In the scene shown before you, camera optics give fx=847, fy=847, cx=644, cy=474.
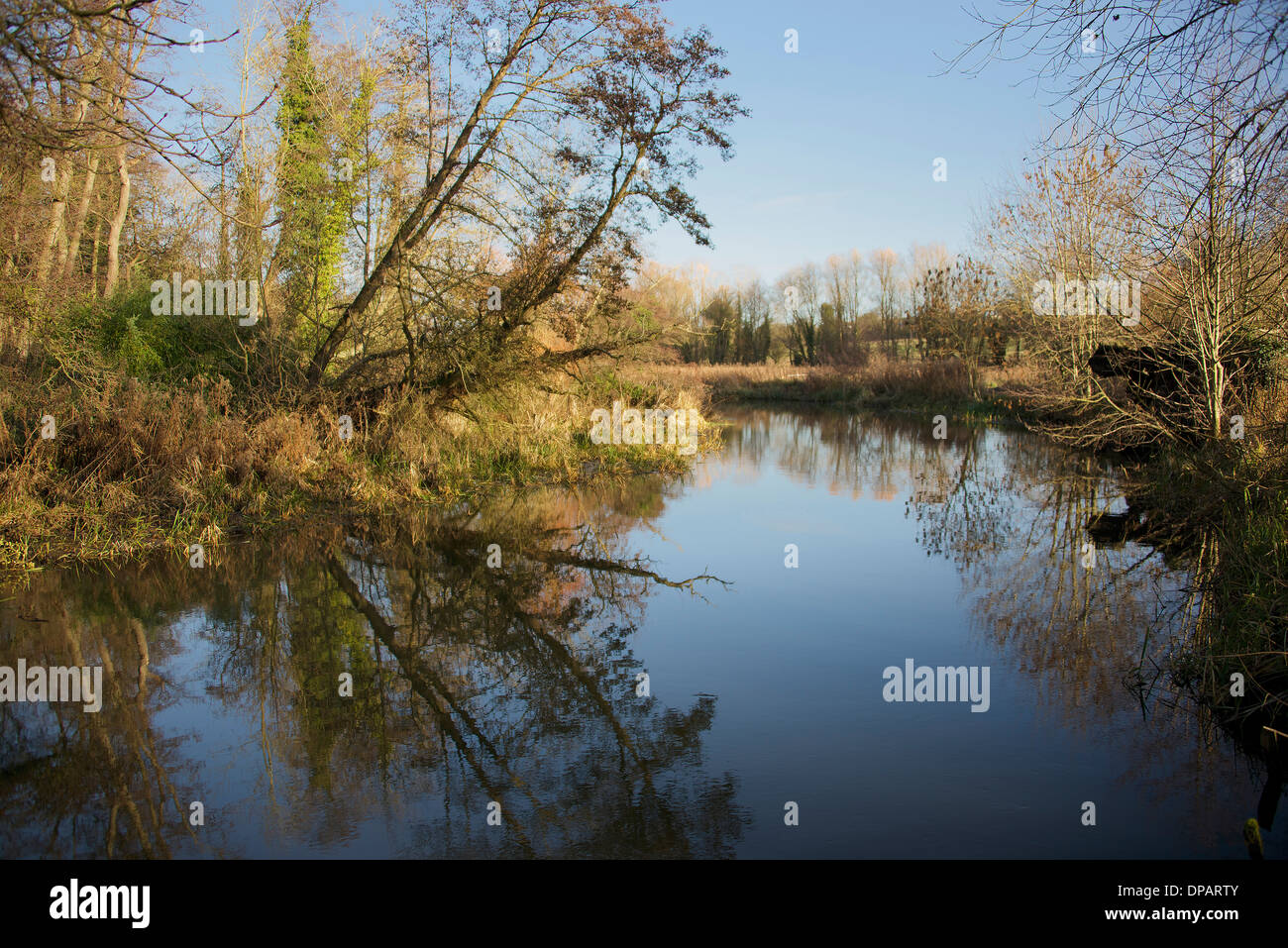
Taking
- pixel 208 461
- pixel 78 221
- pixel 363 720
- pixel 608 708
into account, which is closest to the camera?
pixel 363 720

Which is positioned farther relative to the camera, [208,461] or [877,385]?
[877,385]

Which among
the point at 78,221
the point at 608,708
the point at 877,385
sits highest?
the point at 78,221

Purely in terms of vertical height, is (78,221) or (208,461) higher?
(78,221)

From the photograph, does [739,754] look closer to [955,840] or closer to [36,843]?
[955,840]

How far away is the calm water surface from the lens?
3.84 metres

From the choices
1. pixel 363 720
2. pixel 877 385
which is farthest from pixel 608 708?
pixel 877 385

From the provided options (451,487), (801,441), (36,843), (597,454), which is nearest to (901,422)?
(801,441)

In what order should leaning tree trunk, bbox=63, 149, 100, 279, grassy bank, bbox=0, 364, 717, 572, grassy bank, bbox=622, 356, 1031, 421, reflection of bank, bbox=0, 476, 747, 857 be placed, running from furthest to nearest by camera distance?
1. grassy bank, bbox=622, 356, 1031, 421
2. leaning tree trunk, bbox=63, 149, 100, 279
3. grassy bank, bbox=0, 364, 717, 572
4. reflection of bank, bbox=0, 476, 747, 857

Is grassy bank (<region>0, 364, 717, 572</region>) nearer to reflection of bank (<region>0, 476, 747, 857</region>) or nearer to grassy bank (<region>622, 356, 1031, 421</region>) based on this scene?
reflection of bank (<region>0, 476, 747, 857</region>)

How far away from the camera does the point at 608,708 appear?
17.2 feet

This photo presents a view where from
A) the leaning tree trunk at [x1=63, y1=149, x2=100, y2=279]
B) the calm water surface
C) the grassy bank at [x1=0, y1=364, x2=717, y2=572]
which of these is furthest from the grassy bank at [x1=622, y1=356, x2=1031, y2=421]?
the calm water surface

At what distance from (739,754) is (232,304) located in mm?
13719

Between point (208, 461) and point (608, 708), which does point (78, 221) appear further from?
point (608, 708)

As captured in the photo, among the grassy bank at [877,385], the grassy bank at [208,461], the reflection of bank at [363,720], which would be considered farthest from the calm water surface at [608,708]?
the grassy bank at [877,385]
